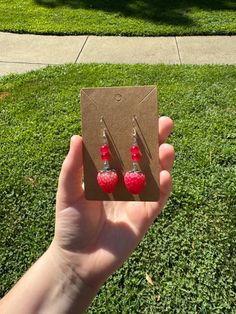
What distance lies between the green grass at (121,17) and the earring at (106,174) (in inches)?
175

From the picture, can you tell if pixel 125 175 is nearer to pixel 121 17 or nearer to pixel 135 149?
pixel 135 149

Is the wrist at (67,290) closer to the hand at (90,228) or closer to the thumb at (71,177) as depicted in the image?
the hand at (90,228)

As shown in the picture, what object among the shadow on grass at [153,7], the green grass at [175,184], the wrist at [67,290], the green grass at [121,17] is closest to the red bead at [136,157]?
the wrist at [67,290]

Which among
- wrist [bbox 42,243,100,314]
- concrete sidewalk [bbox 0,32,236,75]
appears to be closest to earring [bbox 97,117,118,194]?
wrist [bbox 42,243,100,314]

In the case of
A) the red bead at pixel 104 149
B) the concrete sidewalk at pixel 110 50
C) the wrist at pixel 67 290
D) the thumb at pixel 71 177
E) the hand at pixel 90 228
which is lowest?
the concrete sidewalk at pixel 110 50

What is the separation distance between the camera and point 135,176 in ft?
5.24

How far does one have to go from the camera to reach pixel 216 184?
10.3ft

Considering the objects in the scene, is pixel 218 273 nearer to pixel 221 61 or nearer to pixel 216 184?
pixel 216 184

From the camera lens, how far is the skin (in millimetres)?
1577

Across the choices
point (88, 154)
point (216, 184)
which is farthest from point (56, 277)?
point (216, 184)

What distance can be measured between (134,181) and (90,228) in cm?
25

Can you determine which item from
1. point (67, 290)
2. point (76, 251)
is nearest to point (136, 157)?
point (76, 251)

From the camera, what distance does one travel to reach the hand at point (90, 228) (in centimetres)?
161

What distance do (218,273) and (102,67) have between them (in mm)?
2948
